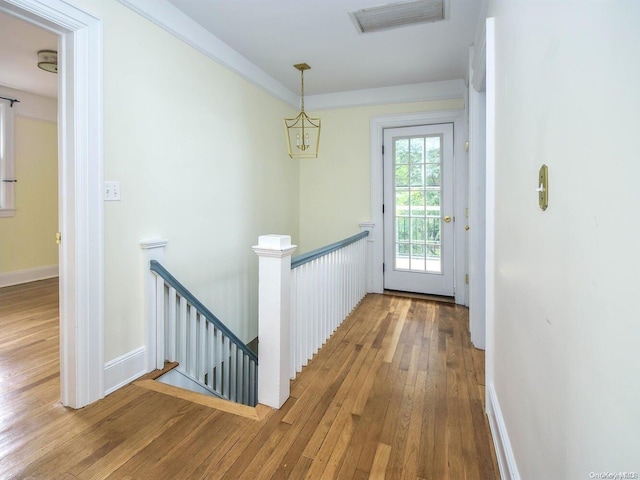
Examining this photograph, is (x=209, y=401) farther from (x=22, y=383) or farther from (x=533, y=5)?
(x=533, y=5)

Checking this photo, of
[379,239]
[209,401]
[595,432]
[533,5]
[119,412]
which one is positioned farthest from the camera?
[379,239]

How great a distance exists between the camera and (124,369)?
204 centimetres

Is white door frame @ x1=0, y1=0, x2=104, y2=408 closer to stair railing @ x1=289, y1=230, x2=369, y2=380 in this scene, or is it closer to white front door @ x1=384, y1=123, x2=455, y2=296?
stair railing @ x1=289, y1=230, x2=369, y2=380

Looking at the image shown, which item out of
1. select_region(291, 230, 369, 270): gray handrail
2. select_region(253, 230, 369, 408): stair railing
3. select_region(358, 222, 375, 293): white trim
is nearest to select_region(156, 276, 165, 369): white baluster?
select_region(253, 230, 369, 408): stair railing

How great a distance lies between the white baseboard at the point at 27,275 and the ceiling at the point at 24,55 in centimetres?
234

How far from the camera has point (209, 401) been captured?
1890mm

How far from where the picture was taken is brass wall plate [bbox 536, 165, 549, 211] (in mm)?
917

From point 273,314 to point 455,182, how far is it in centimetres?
291

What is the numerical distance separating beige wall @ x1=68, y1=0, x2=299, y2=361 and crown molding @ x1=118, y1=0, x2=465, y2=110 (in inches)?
2.6

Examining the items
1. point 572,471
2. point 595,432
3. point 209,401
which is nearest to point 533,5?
point 595,432

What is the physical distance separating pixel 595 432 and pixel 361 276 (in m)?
3.30

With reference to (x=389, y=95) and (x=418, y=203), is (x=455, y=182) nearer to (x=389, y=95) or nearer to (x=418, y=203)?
(x=418, y=203)

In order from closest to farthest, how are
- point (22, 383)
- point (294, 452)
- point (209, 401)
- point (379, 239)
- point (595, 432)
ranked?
1. point (595, 432)
2. point (294, 452)
3. point (209, 401)
4. point (22, 383)
5. point (379, 239)

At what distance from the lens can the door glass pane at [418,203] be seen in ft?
13.1
